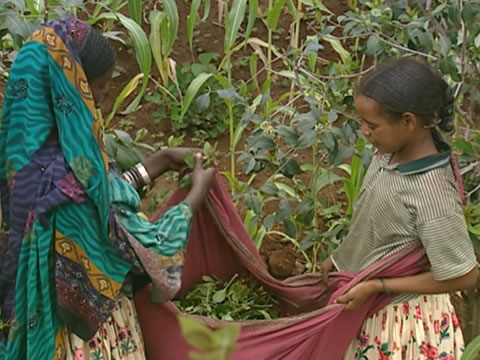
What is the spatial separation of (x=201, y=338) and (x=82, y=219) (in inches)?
35.0

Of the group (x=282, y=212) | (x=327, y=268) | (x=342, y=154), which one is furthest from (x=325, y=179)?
(x=327, y=268)

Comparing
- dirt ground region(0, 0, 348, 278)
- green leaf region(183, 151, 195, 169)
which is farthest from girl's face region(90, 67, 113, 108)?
dirt ground region(0, 0, 348, 278)

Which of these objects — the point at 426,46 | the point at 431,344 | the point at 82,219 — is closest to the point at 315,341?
the point at 431,344

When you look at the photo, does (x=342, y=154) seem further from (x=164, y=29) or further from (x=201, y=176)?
(x=164, y=29)

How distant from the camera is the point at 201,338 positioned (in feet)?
1.22

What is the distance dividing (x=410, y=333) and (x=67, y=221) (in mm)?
714

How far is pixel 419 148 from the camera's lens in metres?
1.32

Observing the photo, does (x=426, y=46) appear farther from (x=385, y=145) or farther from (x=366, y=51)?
(x=385, y=145)

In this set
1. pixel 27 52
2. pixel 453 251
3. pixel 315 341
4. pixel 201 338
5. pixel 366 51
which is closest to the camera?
pixel 201 338

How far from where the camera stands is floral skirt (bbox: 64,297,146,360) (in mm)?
1350

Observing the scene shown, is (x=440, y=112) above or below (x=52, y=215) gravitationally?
above

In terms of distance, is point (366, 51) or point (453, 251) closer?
point (453, 251)

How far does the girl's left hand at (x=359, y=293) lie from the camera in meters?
1.35

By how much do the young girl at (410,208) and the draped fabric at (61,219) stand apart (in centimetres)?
38
